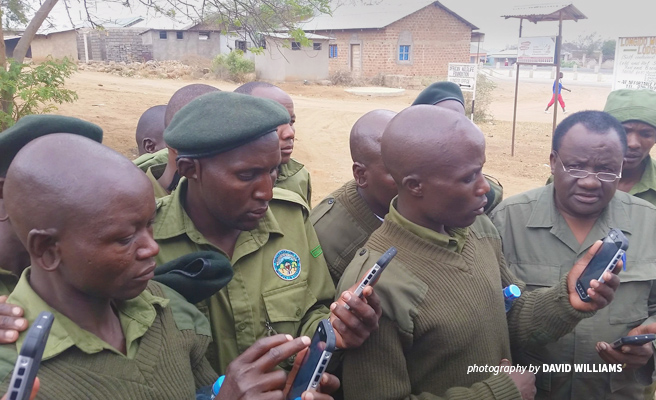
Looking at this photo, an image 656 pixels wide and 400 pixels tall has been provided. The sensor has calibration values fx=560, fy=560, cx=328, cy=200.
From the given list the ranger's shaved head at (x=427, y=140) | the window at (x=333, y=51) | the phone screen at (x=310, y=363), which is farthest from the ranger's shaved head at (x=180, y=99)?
the window at (x=333, y=51)

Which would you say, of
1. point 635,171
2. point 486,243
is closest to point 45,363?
point 486,243

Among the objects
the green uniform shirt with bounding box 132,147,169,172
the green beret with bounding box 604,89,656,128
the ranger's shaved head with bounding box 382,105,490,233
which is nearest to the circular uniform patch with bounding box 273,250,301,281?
the ranger's shaved head with bounding box 382,105,490,233

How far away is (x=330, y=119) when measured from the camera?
58.5ft

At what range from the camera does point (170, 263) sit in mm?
2057

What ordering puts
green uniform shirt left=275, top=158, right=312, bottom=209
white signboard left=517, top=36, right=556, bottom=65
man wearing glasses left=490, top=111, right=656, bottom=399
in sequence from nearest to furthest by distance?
1. man wearing glasses left=490, top=111, right=656, bottom=399
2. green uniform shirt left=275, top=158, right=312, bottom=209
3. white signboard left=517, top=36, right=556, bottom=65

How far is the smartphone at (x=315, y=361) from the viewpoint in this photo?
1594 millimetres

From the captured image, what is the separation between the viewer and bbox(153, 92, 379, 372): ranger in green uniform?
6.90ft

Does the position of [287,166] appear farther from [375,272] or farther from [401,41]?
[401,41]

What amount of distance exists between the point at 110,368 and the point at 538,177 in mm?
11439

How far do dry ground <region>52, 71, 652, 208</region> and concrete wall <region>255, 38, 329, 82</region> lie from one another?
1599mm

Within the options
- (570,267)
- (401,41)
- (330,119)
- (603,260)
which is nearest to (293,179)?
(570,267)

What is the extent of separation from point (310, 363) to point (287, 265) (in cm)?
70

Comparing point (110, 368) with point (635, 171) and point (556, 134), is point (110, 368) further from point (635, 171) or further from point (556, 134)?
point (635, 171)

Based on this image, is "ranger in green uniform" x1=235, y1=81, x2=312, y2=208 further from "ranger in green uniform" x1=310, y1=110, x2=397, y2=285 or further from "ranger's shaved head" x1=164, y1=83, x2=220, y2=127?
"ranger in green uniform" x1=310, y1=110, x2=397, y2=285
